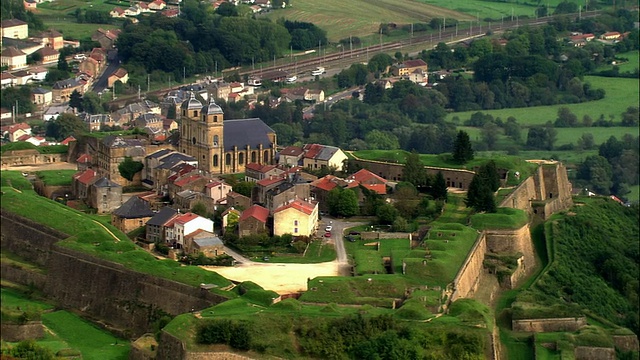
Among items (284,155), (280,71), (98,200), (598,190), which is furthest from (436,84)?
(98,200)

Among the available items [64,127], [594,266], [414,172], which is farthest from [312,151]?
[64,127]

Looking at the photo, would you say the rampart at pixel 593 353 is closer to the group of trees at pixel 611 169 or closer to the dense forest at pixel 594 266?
the dense forest at pixel 594 266

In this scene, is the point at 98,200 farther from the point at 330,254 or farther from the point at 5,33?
the point at 5,33

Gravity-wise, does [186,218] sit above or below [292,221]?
above

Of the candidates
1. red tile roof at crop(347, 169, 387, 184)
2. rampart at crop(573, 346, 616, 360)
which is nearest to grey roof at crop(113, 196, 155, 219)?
red tile roof at crop(347, 169, 387, 184)

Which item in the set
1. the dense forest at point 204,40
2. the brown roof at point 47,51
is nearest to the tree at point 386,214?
the dense forest at point 204,40

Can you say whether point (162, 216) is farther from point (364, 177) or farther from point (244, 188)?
point (364, 177)
